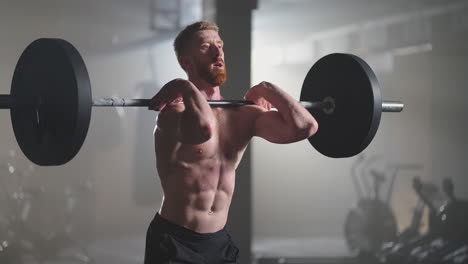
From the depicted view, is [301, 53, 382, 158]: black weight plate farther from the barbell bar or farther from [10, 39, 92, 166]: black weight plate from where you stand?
[10, 39, 92, 166]: black weight plate

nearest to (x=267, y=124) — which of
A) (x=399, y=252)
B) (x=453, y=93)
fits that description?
(x=399, y=252)

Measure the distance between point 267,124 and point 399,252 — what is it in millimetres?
2726

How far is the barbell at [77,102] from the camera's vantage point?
4.60ft

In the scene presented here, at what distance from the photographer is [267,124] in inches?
63.5

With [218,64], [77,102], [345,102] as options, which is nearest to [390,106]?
[345,102]

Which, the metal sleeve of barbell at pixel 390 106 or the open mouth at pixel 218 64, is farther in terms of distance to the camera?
the metal sleeve of barbell at pixel 390 106

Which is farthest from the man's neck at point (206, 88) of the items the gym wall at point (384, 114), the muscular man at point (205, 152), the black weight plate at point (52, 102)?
the gym wall at point (384, 114)

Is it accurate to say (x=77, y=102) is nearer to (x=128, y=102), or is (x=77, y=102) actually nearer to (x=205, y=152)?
(x=128, y=102)

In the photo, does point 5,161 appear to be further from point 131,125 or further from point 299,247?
point 299,247

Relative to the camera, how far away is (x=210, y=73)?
1.59 metres

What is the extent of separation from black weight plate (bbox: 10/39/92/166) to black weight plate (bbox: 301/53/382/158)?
0.70 m

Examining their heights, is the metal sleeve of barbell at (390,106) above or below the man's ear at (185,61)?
below

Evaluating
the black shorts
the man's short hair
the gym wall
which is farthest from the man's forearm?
the gym wall

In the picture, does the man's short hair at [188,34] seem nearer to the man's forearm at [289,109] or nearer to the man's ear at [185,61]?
the man's ear at [185,61]
